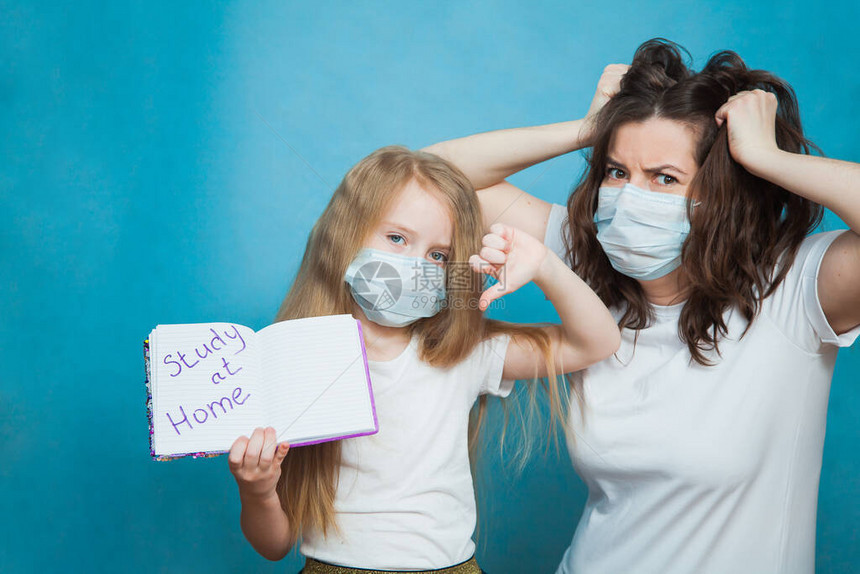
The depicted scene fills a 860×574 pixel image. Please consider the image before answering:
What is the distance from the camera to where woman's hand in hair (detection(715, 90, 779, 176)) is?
4.50 feet

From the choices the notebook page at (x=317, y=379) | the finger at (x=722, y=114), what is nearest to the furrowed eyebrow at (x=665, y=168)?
the finger at (x=722, y=114)

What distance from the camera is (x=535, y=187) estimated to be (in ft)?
8.30

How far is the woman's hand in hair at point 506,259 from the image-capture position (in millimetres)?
1300

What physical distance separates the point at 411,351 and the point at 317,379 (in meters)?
0.31

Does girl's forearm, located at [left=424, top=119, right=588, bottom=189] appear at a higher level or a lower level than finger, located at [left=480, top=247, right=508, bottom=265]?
higher

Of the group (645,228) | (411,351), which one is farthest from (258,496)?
(645,228)

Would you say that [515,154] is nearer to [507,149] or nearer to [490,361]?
[507,149]

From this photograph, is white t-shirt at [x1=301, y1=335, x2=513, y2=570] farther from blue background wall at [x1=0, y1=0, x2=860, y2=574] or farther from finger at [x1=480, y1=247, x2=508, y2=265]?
blue background wall at [x1=0, y1=0, x2=860, y2=574]

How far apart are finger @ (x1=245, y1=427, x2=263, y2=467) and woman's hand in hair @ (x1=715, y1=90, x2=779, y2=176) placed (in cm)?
101

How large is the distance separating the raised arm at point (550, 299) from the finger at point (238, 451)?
47cm

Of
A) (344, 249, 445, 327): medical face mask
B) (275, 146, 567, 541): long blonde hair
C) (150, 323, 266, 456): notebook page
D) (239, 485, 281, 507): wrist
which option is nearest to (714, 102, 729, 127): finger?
(275, 146, 567, 541): long blonde hair

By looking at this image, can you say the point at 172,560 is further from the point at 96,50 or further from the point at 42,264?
the point at 96,50

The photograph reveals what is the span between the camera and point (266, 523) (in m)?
1.38

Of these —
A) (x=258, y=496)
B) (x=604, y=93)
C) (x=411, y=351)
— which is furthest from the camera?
(x=604, y=93)
